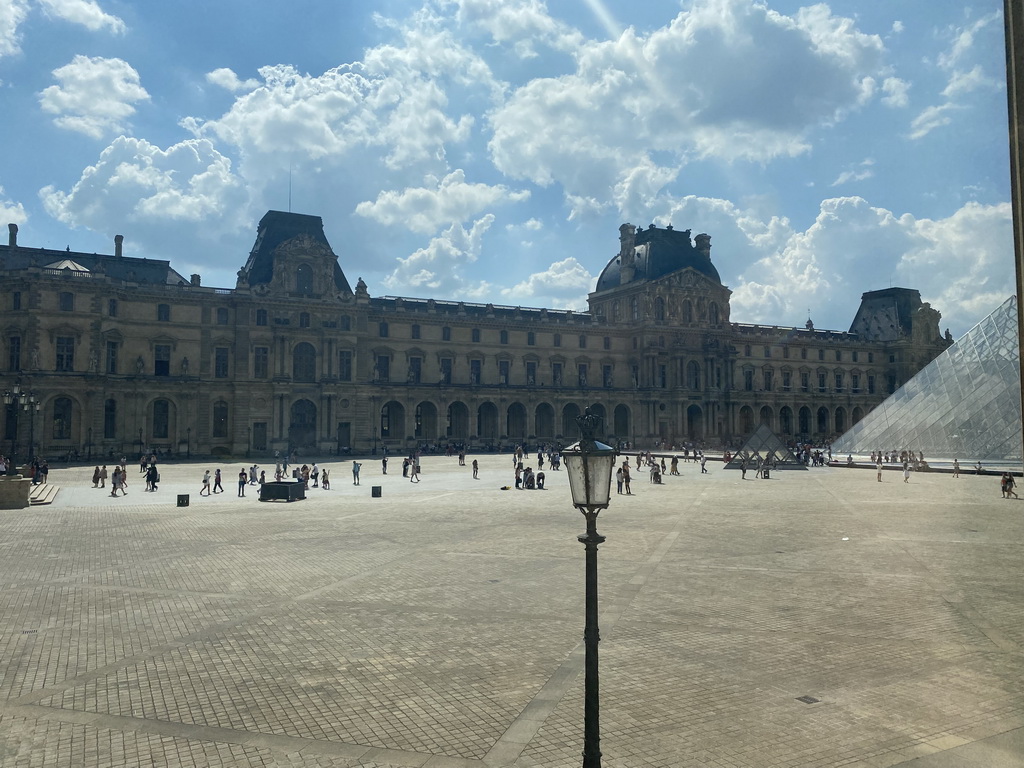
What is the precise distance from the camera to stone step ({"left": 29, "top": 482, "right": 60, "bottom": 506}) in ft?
98.9

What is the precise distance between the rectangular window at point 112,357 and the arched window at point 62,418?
12.5ft

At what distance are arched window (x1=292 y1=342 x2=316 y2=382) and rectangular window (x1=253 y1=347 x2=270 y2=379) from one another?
2.27m

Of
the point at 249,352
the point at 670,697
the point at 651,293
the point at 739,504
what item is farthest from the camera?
the point at 651,293

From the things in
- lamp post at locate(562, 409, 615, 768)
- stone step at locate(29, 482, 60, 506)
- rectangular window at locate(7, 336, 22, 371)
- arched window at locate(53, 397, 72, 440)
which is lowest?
stone step at locate(29, 482, 60, 506)

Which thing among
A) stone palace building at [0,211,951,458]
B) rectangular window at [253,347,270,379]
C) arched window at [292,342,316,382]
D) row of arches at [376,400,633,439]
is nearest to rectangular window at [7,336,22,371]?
stone palace building at [0,211,951,458]

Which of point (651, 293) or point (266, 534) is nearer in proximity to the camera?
point (266, 534)

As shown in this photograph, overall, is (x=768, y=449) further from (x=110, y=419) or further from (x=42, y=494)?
(x=110, y=419)

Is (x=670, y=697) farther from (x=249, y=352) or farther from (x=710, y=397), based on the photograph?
(x=710, y=397)

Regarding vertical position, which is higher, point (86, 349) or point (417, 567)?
point (86, 349)

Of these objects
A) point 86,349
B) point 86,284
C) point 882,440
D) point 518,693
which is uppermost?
point 86,284

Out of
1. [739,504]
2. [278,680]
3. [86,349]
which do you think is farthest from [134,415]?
[278,680]

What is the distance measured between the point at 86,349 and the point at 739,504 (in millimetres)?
49421

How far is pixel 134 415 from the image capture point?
2331 inches

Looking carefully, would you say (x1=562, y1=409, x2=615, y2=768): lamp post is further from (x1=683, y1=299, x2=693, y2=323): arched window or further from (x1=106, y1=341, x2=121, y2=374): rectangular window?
(x1=683, y1=299, x2=693, y2=323): arched window
